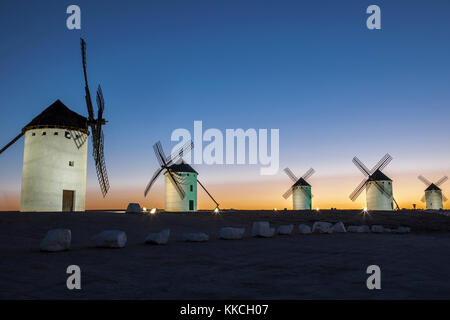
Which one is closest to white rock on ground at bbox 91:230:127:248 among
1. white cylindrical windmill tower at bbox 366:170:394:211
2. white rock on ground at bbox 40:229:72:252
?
white rock on ground at bbox 40:229:72:252

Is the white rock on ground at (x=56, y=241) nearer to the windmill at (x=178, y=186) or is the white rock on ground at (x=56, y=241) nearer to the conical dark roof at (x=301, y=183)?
the windmill at (x=178, y=186)

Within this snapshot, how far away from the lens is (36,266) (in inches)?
215

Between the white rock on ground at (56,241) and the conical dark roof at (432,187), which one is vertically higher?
the conical dark roof at (432,187)

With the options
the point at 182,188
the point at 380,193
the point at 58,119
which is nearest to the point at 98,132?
the point at 58,119

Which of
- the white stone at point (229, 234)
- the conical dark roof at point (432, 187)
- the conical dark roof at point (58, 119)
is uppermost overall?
the conical dark roof at point (58, 119)

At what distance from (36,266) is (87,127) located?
1994 cm

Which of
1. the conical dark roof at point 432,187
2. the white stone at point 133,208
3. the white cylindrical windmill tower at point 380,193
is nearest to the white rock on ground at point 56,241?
the white stone at point 133,208

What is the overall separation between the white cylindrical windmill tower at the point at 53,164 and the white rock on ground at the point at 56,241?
1582cm

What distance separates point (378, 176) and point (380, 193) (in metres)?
2.55

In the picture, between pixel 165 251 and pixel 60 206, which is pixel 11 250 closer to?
pixel 165 251

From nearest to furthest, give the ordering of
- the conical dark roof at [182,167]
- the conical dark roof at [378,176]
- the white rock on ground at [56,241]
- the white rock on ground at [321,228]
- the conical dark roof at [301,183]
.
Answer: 1. the white rock on ground at [56,241]
2. the white rock on ground at [321,228]
3. the conical dark roof at [182,167]
4. the conical dark roof at [378,176]
5. the conical dark roof at [301,183]

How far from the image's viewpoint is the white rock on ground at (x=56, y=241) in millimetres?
6930

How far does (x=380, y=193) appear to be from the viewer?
44.2 metres
